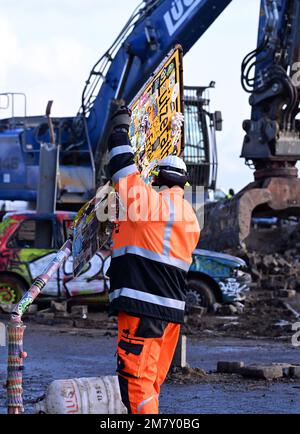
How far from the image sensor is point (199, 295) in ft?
61.5

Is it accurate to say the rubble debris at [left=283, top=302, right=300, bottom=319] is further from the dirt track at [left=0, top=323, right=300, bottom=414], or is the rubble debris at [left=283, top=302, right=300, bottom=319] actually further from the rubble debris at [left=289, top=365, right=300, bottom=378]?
the rubble debris at [left=289, top=365, right=300, bottom=378]

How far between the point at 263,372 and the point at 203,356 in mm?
2764

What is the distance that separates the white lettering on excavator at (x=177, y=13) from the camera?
74.4 ft

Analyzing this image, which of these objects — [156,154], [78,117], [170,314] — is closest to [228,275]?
[78,117]

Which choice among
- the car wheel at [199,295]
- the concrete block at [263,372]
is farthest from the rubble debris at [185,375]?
the car wheel at [199,295]

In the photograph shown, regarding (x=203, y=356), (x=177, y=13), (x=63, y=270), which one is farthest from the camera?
(x=177, y=13)

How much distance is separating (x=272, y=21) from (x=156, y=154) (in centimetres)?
1303

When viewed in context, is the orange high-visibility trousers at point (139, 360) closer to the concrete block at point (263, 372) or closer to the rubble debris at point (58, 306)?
the concrete block at point (263, 372)

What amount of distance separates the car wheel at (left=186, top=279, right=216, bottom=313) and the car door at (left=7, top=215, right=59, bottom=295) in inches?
86.9

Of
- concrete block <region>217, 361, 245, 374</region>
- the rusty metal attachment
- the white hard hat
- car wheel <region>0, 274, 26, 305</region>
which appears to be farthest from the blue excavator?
the white hard hat

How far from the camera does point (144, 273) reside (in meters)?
7.47

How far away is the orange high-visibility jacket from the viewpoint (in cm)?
742

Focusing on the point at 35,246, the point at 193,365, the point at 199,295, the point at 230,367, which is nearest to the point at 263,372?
the point at 230,367

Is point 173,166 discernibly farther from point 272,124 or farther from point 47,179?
point 47,179
